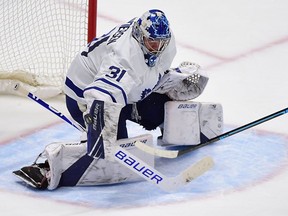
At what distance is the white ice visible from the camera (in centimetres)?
304

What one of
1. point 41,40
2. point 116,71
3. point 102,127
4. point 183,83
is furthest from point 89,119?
point 41,40

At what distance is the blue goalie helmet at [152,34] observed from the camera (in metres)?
3.12

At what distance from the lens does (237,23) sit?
497 cm

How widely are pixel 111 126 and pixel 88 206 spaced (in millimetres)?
267

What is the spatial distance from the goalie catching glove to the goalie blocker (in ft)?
0.16

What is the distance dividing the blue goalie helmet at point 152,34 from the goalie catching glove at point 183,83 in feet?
1.13

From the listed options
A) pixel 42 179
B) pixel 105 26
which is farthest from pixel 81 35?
pixel 42 179

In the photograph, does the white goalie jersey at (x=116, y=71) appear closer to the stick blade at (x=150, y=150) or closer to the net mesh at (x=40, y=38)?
the stick blade at (x=150, y=150)

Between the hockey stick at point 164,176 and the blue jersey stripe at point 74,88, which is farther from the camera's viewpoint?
the blue jersey stripe at point 74,88

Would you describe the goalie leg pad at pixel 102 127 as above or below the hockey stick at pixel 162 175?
above

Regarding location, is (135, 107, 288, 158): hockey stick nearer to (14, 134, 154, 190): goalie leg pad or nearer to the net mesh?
(14, 134, 154, 190): goalie leg pad

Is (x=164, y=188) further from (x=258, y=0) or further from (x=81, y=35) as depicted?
(x=258, y=0)

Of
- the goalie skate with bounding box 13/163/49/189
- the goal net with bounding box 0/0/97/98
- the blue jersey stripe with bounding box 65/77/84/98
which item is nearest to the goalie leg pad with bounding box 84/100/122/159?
the goalie skate with bounding box 13/163/49/189

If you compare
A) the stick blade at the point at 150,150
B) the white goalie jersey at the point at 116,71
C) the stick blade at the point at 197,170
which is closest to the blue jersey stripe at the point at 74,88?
the white goalie jersey at the point at 116,71
